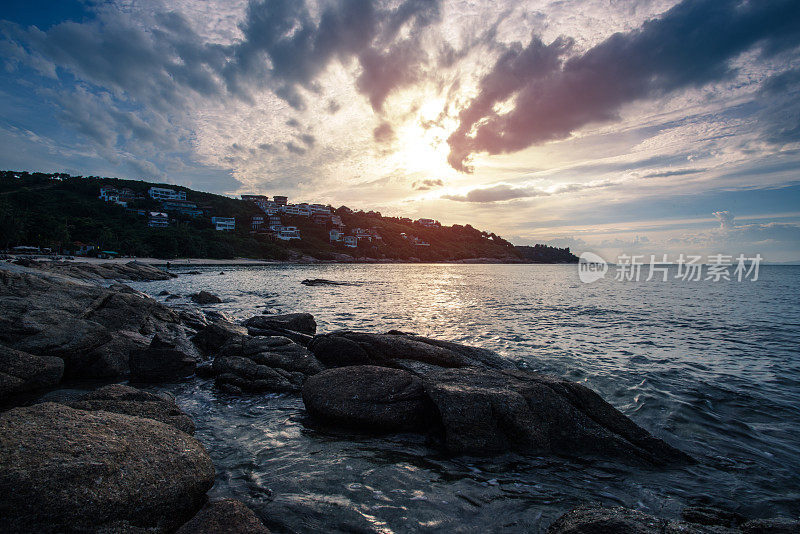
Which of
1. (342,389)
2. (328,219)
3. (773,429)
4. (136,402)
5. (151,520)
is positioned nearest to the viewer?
(151,520)

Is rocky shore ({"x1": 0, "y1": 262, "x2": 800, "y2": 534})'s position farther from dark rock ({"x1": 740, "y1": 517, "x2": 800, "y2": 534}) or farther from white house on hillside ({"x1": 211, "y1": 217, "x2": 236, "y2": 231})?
white house on hillside ({"x1": 211, "y1": 217, "x2": 236, "y2": 231})

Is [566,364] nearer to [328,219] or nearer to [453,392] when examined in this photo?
[453,392]

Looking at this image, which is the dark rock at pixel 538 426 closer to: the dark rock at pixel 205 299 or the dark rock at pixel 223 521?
the dark rock at pixel 223 521

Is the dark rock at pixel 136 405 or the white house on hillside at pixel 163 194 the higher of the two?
the white house on hillside at pixel 163 194

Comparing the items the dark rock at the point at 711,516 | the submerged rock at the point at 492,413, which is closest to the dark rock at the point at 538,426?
the submerged rock at the point at 492,413

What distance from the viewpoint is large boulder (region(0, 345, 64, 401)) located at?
788 centimetres

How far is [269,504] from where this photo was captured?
203 inches

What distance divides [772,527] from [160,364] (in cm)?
1366

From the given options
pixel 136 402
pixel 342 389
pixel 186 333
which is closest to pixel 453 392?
pixel 342 389

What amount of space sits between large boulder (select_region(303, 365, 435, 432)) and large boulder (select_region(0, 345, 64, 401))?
6515 millimetres

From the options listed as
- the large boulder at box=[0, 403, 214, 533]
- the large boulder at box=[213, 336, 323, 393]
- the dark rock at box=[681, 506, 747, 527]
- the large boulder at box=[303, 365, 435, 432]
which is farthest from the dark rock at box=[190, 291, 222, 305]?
the dark rock at box=[681, 506, 747, 527]

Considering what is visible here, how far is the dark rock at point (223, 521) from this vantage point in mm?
3910

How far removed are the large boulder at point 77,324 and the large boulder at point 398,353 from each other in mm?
4804

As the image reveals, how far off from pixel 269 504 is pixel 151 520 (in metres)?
1.55
